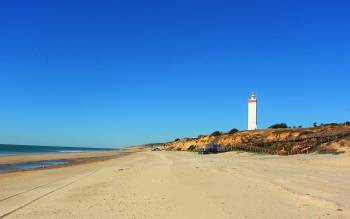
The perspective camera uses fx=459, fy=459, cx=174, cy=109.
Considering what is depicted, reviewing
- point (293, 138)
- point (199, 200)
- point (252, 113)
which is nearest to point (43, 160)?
point (293, 138)

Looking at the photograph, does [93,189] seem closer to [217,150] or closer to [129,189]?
[129,189]

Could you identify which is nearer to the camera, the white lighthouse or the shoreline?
the shoreline

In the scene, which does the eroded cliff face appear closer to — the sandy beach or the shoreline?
the shoreline

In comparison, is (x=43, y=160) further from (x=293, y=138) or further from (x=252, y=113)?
(x=252, y=113)

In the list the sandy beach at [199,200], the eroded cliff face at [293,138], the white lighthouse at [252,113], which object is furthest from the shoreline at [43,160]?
the white lighthouse at [252,113]

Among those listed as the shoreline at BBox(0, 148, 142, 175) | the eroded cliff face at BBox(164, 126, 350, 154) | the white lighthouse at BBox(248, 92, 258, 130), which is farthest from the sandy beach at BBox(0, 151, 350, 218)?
the white lighthouse at BBox(248, 92, 258, 130)

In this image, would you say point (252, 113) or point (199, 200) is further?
point (252, 113)

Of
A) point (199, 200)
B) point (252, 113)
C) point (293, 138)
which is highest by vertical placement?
point (252, 113)

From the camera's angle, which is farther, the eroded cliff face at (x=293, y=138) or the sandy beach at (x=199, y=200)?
the eroded cliff face at (x=293, y=138)

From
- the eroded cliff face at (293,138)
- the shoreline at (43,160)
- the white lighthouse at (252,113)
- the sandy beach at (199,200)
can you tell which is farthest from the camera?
the white lighthouse at (252,113)

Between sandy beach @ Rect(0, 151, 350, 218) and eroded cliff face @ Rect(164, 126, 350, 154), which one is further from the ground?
eroded cliff face @ Rect(164, 126, 350, 154)

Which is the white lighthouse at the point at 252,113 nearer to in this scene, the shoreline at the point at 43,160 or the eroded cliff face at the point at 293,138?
the eroded cliff face at the point at 293,138

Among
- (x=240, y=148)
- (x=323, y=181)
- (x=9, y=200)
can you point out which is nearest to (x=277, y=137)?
(x=240, y=148)

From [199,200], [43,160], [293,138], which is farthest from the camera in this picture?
[43,160]
